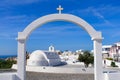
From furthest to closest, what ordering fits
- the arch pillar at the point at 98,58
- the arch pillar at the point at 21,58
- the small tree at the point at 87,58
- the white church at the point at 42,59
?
the white church at the point at 42,59, the small tree at the point at 87,58, the arch pillar at the point at 98,58, the arch pillar at the point at 21,58

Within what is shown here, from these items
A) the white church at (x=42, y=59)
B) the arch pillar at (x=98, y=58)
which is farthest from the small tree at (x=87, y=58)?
the arch pillar at (x=98, y=58)

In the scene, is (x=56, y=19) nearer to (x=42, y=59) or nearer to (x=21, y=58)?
(x=21, y=58)

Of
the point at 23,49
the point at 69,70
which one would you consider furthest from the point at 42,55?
the point at 23,49

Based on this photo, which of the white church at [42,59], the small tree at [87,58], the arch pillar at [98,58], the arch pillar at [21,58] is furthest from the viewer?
the white church at [42,59]

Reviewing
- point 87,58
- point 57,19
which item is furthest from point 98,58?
point 87,58

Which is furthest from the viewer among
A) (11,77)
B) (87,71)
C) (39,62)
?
(39,62)

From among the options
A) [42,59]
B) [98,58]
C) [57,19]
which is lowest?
[42,59]

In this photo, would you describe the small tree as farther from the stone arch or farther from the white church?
the stone arch

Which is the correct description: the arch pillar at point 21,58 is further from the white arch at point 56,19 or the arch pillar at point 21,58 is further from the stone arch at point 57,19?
the white arch at point 56,19

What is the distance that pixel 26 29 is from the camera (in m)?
11.3

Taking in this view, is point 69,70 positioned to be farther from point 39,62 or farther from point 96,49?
point 96,49

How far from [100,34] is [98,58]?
119 centimetres

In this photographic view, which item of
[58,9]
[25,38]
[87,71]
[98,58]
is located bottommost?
[87,71]

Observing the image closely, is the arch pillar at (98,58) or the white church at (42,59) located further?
the white church at (42,59)
